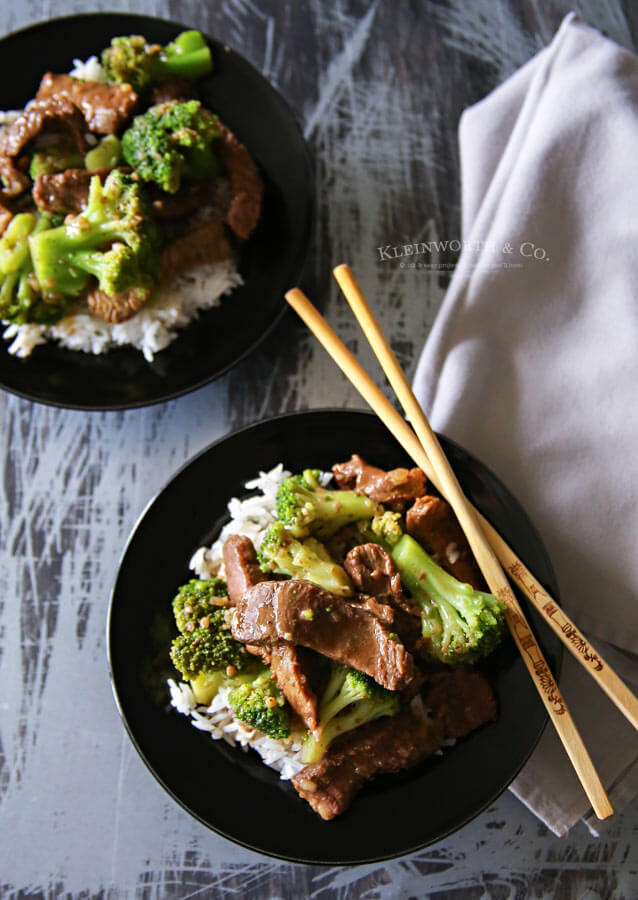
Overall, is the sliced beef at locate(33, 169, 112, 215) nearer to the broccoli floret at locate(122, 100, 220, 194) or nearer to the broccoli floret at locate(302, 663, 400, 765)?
the broccoli floret at locate(122, 100, 220, 194)

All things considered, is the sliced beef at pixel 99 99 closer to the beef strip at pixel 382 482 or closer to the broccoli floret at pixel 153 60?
the broccoli floret at pixel 153 60

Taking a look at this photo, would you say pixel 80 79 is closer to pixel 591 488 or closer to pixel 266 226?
pixel 266 226

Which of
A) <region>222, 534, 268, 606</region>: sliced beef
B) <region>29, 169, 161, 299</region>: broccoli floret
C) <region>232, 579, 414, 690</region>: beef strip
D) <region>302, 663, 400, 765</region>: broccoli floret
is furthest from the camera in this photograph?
<region>29, 169, 161, 299</region>: broccoli floret

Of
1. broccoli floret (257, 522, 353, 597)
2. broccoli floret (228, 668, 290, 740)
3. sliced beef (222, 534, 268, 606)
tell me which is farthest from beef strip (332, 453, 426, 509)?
broccoli floret (228, 668, 290, 740)

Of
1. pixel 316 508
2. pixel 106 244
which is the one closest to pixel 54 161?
pixel 106 244

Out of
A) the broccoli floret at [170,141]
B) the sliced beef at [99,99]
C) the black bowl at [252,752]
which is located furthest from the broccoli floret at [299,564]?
the sliced beef at [99,99]

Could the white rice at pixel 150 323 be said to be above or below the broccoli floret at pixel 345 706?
above
